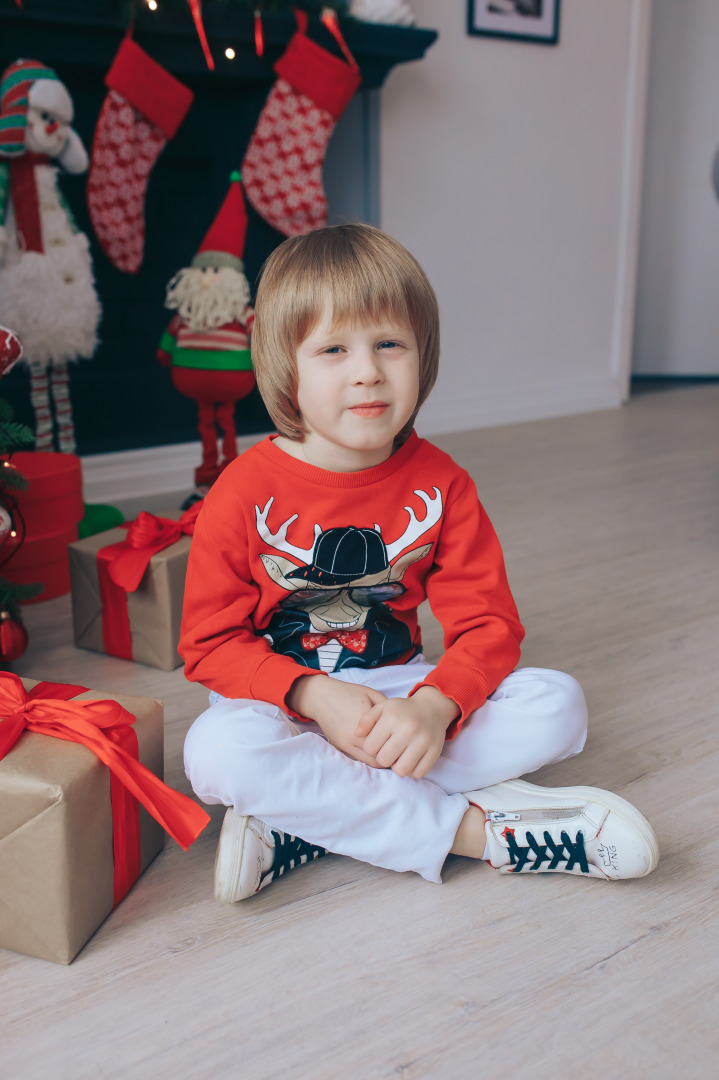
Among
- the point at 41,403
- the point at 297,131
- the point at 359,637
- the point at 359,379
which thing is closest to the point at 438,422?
the point at 297,131

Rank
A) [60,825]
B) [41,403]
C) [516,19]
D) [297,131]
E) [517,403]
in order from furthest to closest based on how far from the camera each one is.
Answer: [517,403], [516,19], [297,131], [41,403], [60,825]

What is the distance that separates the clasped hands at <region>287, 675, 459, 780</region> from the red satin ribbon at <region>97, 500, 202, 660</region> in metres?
0.45

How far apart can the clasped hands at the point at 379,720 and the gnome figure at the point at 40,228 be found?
3.73ft

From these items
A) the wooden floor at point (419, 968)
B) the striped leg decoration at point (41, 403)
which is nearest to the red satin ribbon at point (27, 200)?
the striped leg decoration at point (41, 403)

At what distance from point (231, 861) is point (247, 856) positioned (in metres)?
0.01

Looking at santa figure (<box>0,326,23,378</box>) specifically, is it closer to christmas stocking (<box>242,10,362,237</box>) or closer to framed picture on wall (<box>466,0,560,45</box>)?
christmas stocking (<box>242,10,362,237</box>)

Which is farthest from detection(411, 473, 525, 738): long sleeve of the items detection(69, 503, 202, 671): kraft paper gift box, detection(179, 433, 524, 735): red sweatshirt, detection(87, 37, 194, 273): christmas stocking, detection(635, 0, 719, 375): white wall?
detection(635, 0, 719, 375): white wall

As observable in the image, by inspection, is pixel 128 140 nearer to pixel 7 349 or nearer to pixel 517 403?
pixel 7 349

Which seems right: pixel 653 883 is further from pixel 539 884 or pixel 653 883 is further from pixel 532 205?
pixel 532 205

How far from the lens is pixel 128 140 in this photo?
6.19ft

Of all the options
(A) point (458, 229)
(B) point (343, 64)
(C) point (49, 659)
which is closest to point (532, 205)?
(A) point (458, 229)

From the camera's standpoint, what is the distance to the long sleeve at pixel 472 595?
0.85 meters

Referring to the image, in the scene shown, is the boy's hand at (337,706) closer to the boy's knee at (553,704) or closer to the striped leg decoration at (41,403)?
the boy's knee at (553,704)

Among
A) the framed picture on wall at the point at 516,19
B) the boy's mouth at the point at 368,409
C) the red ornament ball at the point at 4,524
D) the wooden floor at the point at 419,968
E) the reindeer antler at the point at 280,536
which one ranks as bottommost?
the wooden floor at the point at 419,968
